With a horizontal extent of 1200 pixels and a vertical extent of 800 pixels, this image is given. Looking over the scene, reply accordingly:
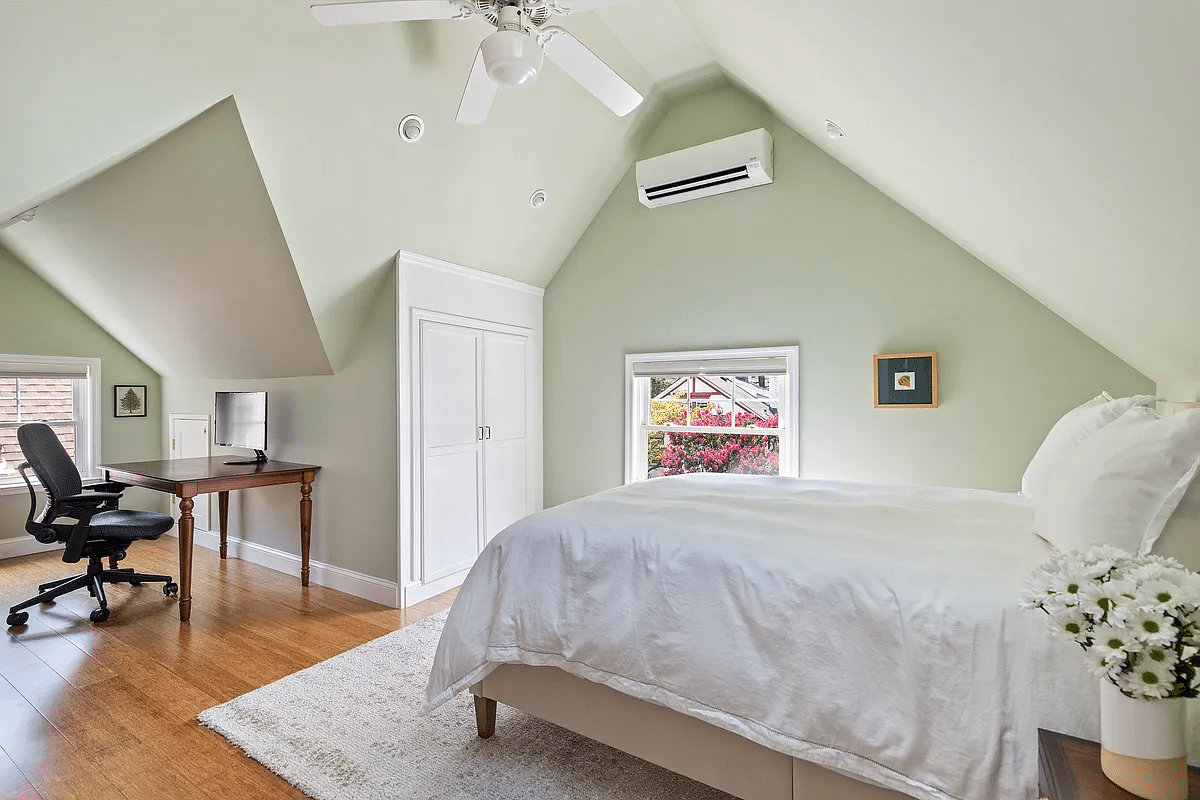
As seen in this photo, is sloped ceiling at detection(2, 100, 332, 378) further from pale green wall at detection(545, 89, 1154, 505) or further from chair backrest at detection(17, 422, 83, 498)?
pale green wall at detection(545, 89, 1154, 505)

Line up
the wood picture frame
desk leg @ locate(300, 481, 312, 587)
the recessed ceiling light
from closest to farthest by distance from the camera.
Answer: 1. the recessed ceiling light
2. the wood picture frame
3. desk leg @ locate(300, 481, 312, 587)

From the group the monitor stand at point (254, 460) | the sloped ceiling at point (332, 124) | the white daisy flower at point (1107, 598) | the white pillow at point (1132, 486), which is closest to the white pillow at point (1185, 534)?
the white pillow at point (1132, 486)

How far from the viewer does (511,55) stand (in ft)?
6.29

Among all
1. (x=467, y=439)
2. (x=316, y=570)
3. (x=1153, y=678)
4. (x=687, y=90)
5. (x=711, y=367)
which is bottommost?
(x=316, y=570)

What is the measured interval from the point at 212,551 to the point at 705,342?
163 inches

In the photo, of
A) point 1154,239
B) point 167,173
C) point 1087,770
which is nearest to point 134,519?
point 167,173

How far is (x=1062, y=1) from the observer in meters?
1.00

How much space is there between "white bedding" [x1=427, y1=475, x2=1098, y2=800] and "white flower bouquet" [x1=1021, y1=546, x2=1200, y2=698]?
9.1 inches

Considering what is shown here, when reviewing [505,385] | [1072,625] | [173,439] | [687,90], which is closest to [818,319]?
[687,90]

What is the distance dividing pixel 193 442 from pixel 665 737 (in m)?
4.81

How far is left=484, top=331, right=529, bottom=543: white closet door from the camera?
408 centimetres

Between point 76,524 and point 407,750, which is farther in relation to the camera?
point 76,524

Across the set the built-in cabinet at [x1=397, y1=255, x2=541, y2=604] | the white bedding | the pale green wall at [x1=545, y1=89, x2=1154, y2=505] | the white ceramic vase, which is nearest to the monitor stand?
the built-in cabinet at [x1=397, y1=255, x2=541, y2=604]

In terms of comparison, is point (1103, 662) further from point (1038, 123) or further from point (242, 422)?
point (242, 422)
